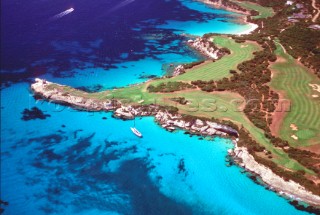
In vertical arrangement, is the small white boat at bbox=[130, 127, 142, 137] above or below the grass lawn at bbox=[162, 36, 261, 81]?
below

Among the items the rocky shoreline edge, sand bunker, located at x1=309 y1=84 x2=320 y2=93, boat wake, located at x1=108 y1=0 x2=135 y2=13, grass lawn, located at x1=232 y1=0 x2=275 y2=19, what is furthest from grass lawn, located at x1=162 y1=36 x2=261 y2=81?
boat wake, located at x1=108 y1=0 x2=135 y2=13

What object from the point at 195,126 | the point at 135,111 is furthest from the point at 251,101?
the point at 135,111

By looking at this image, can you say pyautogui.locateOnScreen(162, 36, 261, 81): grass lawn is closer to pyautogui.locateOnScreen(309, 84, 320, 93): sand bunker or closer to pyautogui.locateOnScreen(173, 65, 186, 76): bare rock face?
pyautogui.locateOnScreen(173, 65, 186, 76): bare rock face

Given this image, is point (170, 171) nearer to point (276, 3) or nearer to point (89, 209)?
point (89, 209)

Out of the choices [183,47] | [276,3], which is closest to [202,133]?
[183,47]

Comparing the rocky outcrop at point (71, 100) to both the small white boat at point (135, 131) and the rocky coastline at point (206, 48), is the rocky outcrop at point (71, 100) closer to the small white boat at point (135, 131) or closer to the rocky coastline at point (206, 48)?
the small white boat at point (135, 131)

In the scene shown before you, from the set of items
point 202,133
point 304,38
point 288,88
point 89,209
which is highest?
point 304,38
